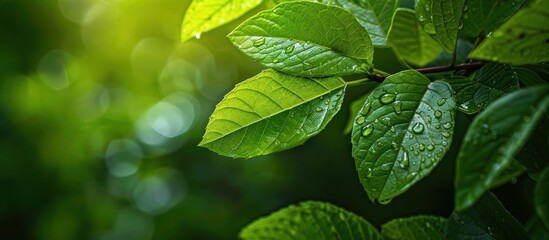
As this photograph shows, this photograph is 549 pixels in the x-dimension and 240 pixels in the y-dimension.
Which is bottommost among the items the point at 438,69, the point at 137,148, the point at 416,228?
the point at 137,148

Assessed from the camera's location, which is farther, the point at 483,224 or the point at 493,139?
the point at 483,224

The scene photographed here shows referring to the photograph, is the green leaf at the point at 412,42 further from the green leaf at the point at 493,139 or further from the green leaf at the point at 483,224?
the green leaf at the point at 493,139

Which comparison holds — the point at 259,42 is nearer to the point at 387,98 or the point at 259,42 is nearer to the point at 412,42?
the point at 387,98

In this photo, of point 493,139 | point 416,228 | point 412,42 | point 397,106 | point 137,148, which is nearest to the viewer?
point 493,139

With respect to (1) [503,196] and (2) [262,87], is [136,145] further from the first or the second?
(2) [262,87]

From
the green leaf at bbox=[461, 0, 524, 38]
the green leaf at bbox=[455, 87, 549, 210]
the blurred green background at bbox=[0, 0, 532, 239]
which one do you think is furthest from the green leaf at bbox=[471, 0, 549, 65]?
the blurred green background at bbox=[0, 0, 532, 239]

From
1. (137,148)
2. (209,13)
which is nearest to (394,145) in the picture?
(209,13)

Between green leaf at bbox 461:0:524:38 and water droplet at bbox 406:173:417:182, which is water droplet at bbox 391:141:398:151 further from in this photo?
green leaf at bbox 461:0:524:38

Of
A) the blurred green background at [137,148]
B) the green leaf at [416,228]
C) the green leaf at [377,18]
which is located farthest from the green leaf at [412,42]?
Answer: the blurred green background at [137,148]
